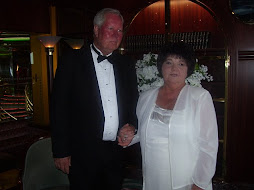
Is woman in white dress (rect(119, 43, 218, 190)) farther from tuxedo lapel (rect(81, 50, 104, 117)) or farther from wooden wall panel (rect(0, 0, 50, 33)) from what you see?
wooden wall panel (rect(0, 0, 50, 33))

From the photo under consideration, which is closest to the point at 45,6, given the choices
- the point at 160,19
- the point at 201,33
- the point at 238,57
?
the point at 160,19

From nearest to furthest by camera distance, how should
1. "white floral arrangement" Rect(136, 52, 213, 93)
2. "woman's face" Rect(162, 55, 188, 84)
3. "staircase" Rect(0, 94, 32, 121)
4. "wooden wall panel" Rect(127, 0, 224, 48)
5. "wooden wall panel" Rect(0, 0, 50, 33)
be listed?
"woman's face" Rect(162, 55, 188, 84) → "white floral arrangement" Rect(136, 52, 213, 93) → "wooden wall panel" Rect(127, 0, 224, 48) → "wooden wall panel" Rect(0, 0, 50, 33) → "staircase" Rect(0, 94, 32, 121)

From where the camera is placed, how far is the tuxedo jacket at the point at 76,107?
1764mm

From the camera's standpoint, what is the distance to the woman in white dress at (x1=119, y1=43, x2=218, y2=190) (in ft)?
5.62

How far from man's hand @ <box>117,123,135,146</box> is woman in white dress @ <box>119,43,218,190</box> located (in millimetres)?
69

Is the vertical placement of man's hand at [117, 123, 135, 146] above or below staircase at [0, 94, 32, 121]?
above

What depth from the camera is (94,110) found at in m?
1.81

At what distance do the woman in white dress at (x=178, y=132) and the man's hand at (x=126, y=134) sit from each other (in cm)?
7

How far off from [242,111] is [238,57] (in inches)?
27.2

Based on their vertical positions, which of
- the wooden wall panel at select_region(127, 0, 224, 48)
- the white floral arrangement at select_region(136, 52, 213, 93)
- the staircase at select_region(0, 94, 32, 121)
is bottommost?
the staircase at select_region(0, 94, 32, 121)

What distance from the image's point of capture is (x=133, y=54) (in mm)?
4180

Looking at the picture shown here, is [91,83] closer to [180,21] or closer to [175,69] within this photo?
[175,69]

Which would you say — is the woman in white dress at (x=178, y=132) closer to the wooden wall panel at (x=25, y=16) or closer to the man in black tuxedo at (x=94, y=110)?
the man in black tuxedo at (x=94, y=110)

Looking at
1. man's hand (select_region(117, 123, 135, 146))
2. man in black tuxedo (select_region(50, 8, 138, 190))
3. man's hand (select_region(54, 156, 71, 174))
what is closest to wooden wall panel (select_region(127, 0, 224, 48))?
man in black tuxedo (select_region(50, 8, 138, 190))
